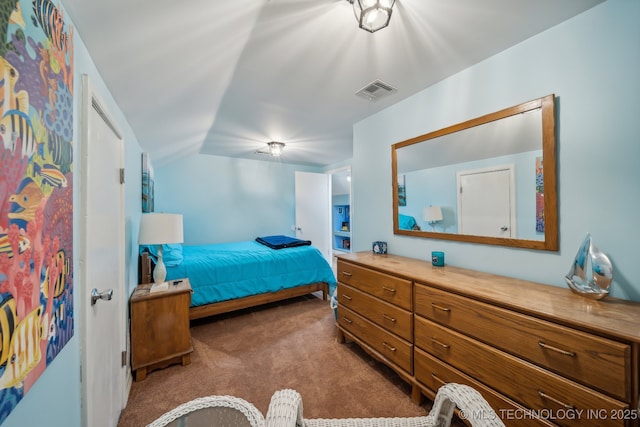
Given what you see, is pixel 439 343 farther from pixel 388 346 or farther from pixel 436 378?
pixel 388 346

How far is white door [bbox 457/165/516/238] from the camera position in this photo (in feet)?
5.28

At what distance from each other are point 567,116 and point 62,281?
2.47 metres

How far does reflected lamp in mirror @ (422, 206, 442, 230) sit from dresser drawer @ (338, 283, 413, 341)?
2.65ft

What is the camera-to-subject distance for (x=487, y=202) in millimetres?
1725

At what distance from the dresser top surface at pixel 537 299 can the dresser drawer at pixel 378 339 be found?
1.64 ft

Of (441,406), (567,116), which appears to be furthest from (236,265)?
(567,116)

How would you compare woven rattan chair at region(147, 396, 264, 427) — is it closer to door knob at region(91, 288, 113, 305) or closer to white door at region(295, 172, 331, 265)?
door knob at region(91, 288, 113, 305)

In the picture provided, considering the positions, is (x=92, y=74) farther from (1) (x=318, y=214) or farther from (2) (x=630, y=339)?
(1) (x=318, y=214)

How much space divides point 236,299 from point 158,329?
3.25 feet

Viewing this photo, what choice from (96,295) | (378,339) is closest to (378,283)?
(378,339)

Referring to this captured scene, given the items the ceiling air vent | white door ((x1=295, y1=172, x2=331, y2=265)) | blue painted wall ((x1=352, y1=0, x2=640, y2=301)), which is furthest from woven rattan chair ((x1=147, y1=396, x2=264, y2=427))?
white door ((x1=295, y1=172, x2=331, y2=265))

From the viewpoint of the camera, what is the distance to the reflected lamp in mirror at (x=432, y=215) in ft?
6.67

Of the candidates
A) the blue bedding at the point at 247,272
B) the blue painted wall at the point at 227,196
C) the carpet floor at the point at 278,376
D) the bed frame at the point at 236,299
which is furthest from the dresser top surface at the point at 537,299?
the blue painted wall at the point at 227,196

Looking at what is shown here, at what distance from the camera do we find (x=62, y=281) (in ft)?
2.55
